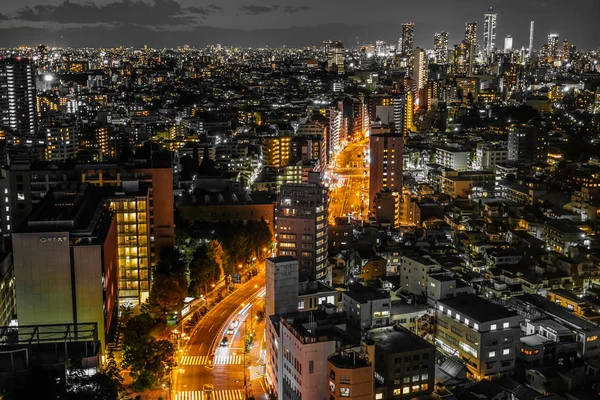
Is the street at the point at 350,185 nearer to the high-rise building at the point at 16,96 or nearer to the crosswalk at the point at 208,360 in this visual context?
the crosswalk at the point at 208,360

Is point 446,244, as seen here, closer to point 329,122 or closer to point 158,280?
point 158,280

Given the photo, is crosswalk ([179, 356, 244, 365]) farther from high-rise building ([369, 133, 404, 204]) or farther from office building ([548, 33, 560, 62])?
office building ([548, 33, 560, 62])

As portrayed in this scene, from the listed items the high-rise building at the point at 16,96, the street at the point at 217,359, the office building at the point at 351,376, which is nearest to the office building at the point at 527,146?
the street at the point at 217,359

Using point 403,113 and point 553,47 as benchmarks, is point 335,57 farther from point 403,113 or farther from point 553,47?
point 403,113

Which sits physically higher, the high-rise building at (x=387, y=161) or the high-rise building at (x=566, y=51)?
the high-rise building at (x=566, y=51)

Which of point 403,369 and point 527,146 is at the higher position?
point 527,146

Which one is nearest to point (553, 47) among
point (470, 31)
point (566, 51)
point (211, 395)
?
point (566, 51)

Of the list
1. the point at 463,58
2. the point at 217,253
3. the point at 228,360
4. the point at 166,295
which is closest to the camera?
the point at 228,360

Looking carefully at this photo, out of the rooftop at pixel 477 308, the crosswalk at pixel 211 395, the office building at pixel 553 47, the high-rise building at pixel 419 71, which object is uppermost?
the office building at pixel 553 47
